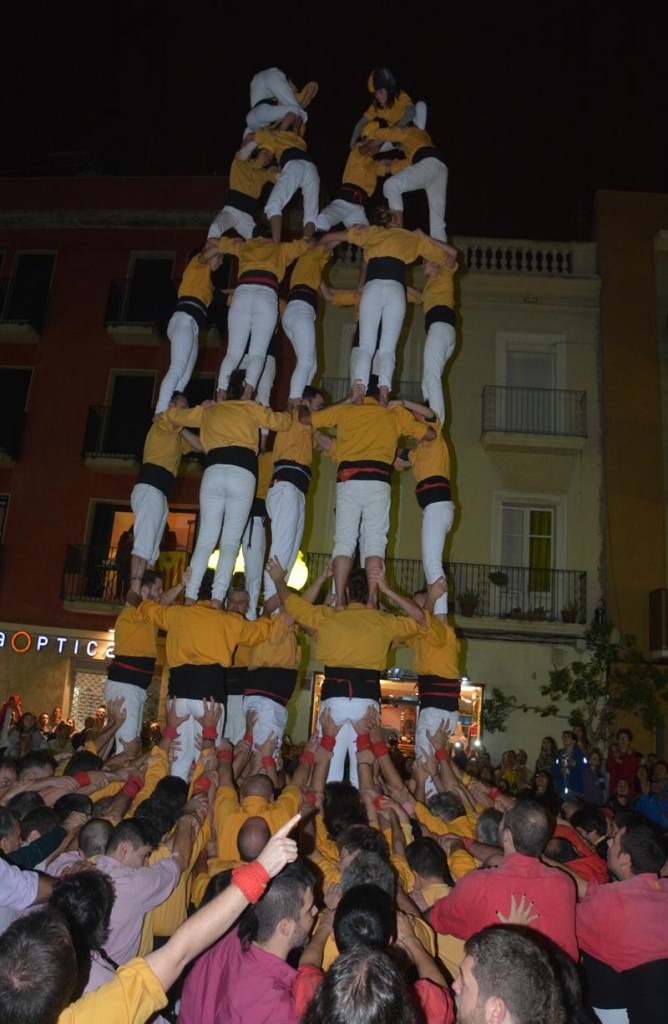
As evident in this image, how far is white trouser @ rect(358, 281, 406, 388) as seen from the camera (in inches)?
322

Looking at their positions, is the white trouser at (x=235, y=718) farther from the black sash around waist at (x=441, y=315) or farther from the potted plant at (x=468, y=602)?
the potted plant at (x=468, y=602)

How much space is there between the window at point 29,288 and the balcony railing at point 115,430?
2.69 metres

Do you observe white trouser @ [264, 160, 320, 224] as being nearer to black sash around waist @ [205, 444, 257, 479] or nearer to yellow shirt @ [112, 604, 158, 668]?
black sash around waist @ [205, 444, 257, 479]

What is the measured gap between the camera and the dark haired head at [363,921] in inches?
102

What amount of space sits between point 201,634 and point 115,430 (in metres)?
12.5

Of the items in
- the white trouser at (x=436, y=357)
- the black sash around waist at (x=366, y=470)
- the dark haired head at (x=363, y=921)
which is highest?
the white trouser at (x=436, y=357)

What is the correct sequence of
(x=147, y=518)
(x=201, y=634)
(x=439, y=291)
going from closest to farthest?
(x=201, y=634) → (x=147, y=518) → (x=439, y=291)

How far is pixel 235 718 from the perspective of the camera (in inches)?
323

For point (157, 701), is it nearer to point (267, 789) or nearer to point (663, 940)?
point (267, 789)

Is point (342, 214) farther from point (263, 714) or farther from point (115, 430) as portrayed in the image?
point (115, 430)

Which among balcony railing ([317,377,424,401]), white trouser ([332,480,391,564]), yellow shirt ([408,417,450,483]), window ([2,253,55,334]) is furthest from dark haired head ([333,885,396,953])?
window ([2,253,55,334])

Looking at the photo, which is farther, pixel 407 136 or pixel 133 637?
pixel 407 136

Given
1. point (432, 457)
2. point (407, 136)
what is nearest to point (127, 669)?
point (432, 457)

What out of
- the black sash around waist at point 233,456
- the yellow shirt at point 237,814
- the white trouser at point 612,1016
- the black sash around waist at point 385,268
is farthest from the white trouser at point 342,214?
the white trouser at point 612,1016
